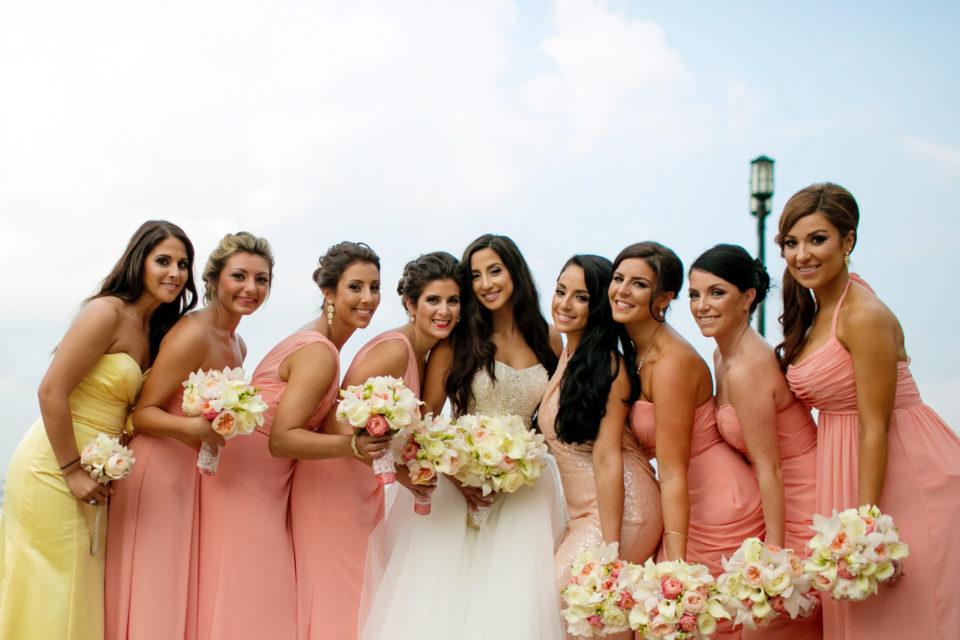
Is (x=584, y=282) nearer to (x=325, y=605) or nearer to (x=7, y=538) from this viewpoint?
(x=325, y=605)

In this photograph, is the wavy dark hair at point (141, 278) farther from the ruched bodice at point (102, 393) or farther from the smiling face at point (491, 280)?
the smiling face at point (491, 280)

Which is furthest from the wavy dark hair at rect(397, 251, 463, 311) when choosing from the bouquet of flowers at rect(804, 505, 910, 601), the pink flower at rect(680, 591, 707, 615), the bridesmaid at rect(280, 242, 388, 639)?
the bouquet of flowers at rect(804, 505, 910, 601)

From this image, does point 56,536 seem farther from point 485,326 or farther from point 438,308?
point 485,326

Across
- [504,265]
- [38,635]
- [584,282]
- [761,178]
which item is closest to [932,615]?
[584,282]

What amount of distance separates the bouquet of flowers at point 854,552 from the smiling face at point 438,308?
9.15 feet

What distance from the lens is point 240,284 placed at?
235 inches

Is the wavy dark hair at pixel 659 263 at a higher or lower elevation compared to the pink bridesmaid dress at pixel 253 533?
higher

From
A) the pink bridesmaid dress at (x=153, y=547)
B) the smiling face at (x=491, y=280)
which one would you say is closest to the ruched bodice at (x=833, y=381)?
the smiling face at (x=491, y=280)

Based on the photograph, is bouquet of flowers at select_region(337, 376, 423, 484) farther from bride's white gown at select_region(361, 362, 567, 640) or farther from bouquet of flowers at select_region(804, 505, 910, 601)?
bouquet of flowers at select_region(804, 505, 910, 601)

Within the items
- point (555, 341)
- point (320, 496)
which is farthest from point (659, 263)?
point (320, 496)

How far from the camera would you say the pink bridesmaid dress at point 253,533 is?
5.50 metres

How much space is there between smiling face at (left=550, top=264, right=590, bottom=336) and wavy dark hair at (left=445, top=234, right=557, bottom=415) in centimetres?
55

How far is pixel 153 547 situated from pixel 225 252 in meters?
2.15

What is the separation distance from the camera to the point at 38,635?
5.38 metres
